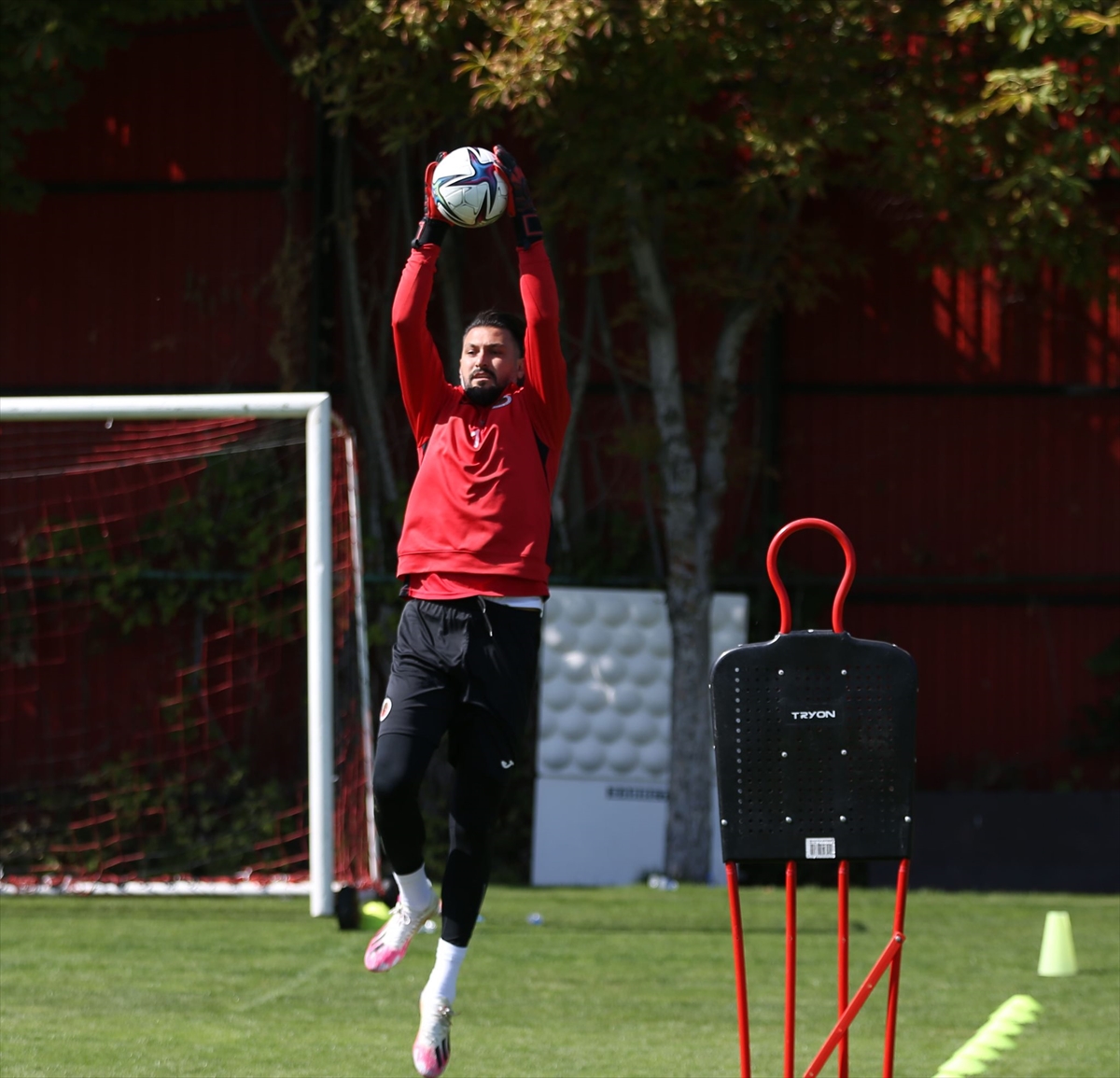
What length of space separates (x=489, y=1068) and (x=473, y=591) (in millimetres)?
1809

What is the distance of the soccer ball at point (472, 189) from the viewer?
434 centimetres

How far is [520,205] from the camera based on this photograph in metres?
4.41

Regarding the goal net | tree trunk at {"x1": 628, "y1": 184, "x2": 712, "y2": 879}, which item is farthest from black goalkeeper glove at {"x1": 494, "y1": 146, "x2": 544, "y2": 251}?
the goal net

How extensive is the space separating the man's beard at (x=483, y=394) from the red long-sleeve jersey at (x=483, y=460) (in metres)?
0.02

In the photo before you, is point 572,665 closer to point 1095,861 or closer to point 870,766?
point 1095,861

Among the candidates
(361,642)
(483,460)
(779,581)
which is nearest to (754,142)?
(361,642)

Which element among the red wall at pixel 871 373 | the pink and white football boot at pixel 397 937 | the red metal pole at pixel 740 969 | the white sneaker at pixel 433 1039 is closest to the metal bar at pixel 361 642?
the red wall at pixel 871 373

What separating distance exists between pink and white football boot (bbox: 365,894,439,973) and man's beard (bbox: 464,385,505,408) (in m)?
1.45

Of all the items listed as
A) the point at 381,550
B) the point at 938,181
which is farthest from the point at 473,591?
the point at 381,550

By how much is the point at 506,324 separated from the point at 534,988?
10.8 ft

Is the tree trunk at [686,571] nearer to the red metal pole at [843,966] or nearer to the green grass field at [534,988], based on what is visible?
the green grass field at [534,988]

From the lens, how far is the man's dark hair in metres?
4.64

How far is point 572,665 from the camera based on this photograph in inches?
418

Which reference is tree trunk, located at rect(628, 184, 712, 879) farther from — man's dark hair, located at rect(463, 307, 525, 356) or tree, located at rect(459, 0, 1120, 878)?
man's dark hair, located at rect(463, 307, 525, 356)
